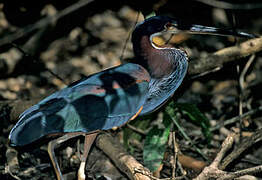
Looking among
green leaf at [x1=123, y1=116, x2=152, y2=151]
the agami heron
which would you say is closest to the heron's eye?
the agami heron

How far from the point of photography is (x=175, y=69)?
141 inches

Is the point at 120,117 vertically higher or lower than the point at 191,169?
higher

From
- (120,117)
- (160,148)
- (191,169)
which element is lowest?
(191,169)

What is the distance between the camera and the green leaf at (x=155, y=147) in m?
3.55

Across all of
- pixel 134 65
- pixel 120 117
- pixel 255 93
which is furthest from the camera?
pixel 255 93

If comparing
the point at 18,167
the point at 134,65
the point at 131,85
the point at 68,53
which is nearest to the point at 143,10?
the point at 134,65

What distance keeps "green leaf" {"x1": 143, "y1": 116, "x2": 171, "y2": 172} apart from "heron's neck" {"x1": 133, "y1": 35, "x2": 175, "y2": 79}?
1.74ft

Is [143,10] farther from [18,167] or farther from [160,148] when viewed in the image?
[18,167]

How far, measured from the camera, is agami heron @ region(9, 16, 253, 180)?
3.05 metres

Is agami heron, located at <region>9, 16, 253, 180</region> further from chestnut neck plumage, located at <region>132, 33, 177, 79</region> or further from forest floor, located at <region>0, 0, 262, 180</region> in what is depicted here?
forest floor, located at <region>0, 0, 262, 180</region>

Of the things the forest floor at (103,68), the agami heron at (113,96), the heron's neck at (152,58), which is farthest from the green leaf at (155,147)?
the heron's neck at (152,58)

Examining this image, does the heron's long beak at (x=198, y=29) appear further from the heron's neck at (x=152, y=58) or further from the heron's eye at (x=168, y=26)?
the heron's neck at (x=152, y=58)

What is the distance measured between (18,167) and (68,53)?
1868mm

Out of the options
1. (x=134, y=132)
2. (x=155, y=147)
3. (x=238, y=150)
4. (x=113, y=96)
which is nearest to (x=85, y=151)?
(x=113, y=96)
